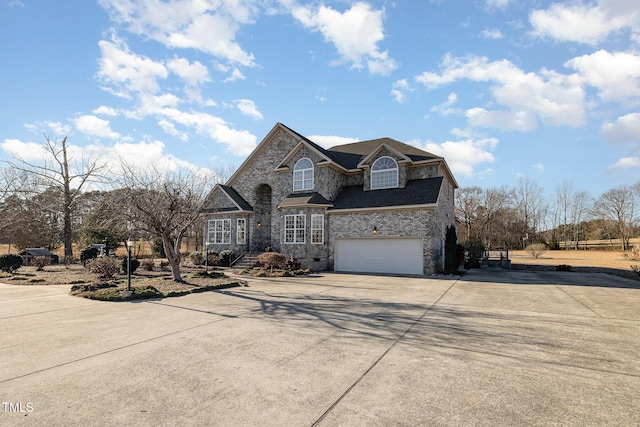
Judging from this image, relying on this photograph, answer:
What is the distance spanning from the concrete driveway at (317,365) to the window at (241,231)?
16.5 metres

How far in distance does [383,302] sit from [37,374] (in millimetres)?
8349

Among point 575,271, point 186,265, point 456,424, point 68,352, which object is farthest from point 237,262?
point 575,271

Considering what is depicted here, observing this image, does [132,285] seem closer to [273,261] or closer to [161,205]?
[161,205]

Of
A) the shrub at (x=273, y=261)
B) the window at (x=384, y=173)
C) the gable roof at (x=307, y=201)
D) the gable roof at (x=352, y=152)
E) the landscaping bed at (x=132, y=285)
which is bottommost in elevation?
the landscaping bed at (x=132, y=285)

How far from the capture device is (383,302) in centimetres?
1036

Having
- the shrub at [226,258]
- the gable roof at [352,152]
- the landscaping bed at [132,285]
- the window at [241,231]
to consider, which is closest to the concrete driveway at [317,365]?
the landscaping bed at [132,285]

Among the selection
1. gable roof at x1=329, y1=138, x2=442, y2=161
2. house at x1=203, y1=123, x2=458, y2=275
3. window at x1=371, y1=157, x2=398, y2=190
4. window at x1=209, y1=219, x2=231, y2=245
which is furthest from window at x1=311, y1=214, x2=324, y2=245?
window at x1=209, y1=219, x2=231, y2=245

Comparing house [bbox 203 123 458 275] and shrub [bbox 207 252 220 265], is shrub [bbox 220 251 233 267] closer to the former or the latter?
shrub [bbox 207 252 220 265]

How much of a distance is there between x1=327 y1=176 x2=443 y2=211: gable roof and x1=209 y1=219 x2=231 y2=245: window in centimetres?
947

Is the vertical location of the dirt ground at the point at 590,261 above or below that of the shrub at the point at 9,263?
below

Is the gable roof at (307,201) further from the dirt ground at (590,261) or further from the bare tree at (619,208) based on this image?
the bare tree at (619,208)

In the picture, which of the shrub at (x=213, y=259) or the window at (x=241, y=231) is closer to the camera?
the shrub at (x=213, y=259)

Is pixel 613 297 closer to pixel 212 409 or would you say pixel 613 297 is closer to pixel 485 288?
pixel 485 288

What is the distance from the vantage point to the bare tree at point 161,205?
13.3 m
